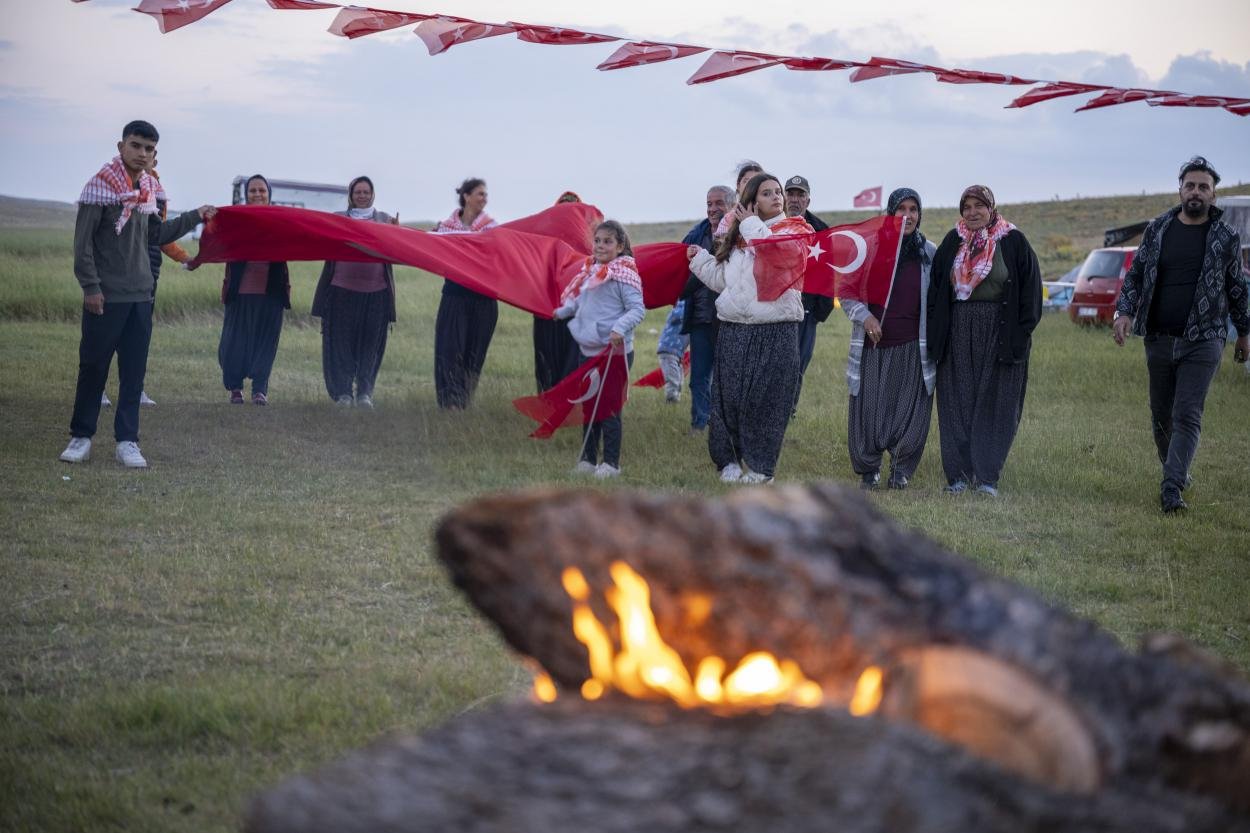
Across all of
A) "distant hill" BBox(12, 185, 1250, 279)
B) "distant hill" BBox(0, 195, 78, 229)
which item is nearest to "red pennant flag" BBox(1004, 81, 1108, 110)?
"distant hill" BBox(12, 185, 1250, 279)

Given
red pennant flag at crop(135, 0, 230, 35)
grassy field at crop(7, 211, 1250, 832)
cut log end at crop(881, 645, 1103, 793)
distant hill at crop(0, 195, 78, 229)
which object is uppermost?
red pennant flag at crop(135, 0, 230, 35)

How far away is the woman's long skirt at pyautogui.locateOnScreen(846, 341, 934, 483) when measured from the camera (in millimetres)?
9883

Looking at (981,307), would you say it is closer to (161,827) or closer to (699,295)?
(699,295)

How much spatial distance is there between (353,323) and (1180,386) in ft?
23.8

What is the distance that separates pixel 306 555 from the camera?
278 inches

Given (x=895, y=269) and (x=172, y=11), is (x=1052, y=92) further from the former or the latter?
(x=172, y=11)

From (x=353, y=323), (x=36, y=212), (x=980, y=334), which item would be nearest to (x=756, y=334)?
(x=980, y=334)

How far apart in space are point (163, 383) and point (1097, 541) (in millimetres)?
9252

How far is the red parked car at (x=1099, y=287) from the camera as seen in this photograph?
79.4 feet

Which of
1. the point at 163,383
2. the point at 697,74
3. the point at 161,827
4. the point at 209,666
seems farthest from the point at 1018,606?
the point at 163,383

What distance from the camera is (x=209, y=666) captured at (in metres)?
5.27

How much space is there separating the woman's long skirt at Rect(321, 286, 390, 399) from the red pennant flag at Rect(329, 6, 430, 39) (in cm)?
342

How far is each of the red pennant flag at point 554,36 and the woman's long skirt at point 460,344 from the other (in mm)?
2760

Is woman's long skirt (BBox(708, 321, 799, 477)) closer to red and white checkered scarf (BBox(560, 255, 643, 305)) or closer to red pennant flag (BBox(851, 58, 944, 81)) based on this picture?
red and white checkered scarf (BBox(560, 255, 643, 305))
